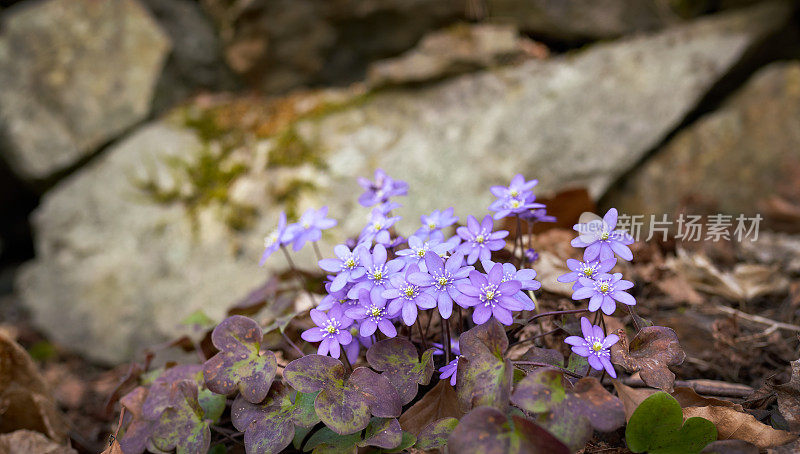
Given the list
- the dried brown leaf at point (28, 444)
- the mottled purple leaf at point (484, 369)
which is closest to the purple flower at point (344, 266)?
the mottled purple leaf at point (484, 369)

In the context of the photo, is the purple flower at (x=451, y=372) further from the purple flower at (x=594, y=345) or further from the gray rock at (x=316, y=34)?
the gray rock at (x=316, y=34)

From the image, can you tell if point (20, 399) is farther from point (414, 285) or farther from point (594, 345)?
point (594, 345)

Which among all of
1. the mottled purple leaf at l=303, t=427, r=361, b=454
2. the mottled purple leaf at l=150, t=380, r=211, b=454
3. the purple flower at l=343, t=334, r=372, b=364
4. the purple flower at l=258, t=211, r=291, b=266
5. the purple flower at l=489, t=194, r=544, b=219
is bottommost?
the mottled purple leaf at l=150, t=380, r=211, b=454

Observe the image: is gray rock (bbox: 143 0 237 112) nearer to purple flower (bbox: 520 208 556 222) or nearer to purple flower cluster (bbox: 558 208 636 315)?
purple flower (bbox: 520 208 556 222)

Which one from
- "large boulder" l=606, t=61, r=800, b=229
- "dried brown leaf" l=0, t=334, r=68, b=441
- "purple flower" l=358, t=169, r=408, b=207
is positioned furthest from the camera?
"large boulder" l=606, t=61, r=800, b=229

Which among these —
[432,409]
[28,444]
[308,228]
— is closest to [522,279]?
[432,409]

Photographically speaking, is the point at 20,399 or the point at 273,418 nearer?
the point at 273,418

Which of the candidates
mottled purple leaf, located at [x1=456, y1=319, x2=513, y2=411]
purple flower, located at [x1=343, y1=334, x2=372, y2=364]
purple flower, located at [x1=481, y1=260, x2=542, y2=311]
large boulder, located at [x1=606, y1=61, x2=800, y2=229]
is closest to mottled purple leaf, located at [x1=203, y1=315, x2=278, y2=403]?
purple flower, located at [x1=343, y1=334, x2=372, y2=364]
